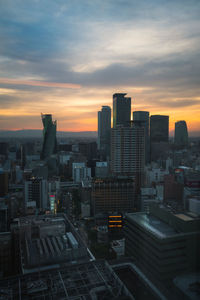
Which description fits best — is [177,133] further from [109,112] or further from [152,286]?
[109,112]

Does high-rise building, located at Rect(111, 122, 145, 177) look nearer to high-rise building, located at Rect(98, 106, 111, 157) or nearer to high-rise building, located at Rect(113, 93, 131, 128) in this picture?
high-rise building, located at Rect(113, 93, 131, 128)

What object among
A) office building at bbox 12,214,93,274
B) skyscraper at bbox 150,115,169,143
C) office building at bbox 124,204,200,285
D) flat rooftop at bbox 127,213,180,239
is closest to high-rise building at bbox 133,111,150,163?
skyscraper at bbox 150,115,169,143

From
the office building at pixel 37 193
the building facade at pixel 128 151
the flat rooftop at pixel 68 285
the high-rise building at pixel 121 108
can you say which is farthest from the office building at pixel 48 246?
the high-rise building at pixel 121 108

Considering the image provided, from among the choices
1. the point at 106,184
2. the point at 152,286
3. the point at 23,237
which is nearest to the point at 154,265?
the point at 152,286

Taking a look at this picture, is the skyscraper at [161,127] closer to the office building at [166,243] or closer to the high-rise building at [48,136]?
the office building at [166,243]

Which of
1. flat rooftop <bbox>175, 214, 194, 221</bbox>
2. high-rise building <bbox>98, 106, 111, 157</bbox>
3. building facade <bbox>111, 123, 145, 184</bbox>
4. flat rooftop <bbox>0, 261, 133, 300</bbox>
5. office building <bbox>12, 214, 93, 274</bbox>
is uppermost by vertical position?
high-rise building <bbox>98, 106, 111, 157</bbox>

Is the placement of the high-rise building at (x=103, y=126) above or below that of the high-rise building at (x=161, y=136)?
above

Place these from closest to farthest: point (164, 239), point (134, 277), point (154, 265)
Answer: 1. point (134, 277)
2. point (154, 265)
3. point (164, 239)
